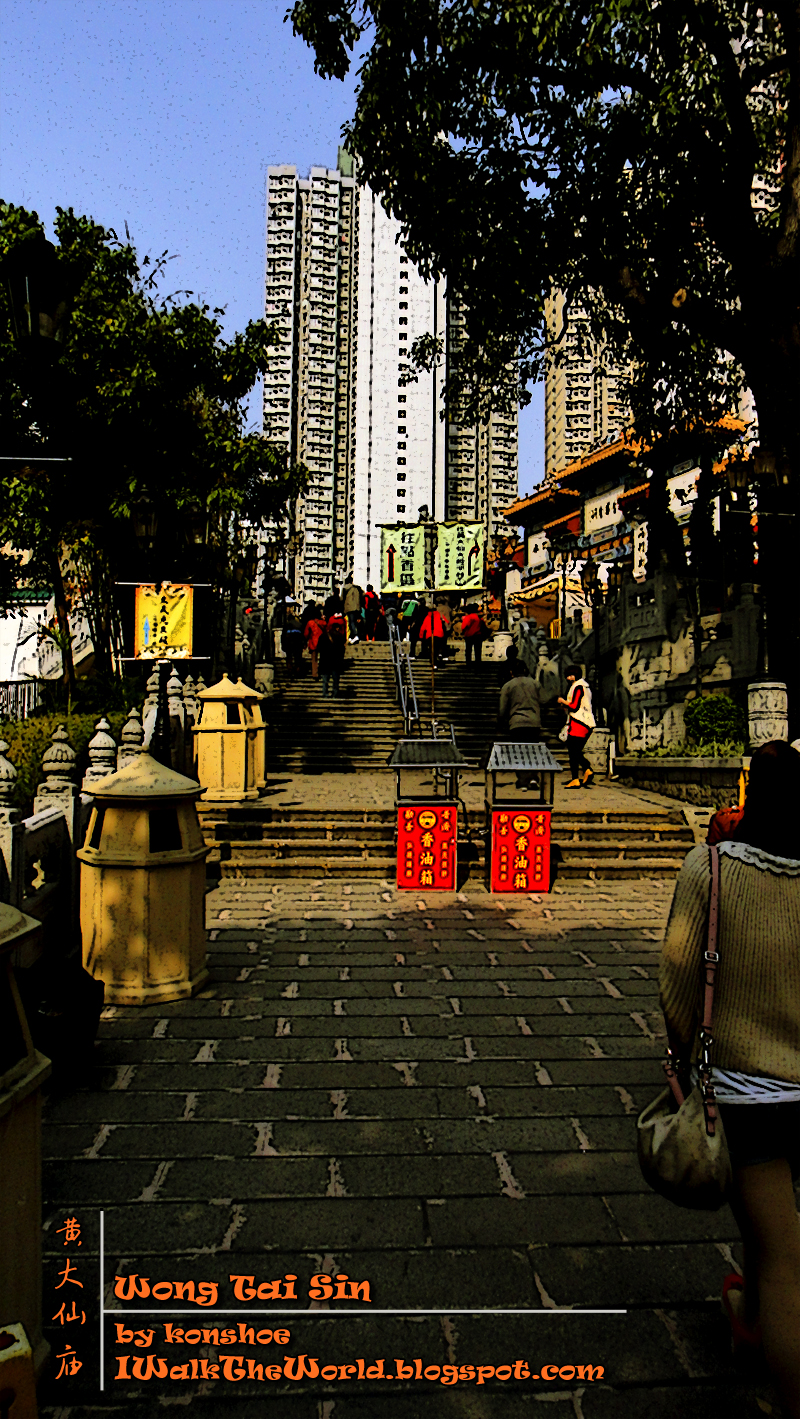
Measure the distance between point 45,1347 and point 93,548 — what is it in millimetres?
18304

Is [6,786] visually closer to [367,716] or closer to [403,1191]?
[403,1191]

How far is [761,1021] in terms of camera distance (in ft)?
7.88

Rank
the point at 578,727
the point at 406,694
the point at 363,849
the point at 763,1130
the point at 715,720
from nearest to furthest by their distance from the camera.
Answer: the point at 763,1130 < the point at 363,849 < the point at 715,720 < the point at 578,727 < the point at 406,694

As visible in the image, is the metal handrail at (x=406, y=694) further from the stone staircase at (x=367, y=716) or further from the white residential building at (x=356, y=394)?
the white residential building at (x=356, y=394)

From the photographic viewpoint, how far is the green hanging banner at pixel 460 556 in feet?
99.0

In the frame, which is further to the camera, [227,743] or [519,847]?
[227,743]

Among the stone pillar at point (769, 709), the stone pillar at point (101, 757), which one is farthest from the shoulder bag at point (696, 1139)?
the stone pillar at point (769, 709)

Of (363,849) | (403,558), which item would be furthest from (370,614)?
(363,849)

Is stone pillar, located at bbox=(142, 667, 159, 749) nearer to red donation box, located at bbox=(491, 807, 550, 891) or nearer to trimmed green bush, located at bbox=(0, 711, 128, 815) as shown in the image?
trimmed green bush, located at bbox=(0, 711, 128, 815)

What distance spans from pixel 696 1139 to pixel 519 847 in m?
7.02

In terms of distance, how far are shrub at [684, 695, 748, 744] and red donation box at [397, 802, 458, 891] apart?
21.2ft

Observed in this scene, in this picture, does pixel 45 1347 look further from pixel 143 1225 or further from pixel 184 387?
pixel 184 387

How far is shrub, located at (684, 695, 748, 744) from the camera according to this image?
46.0 ft

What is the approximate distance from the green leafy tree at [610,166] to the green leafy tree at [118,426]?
20.6ft
